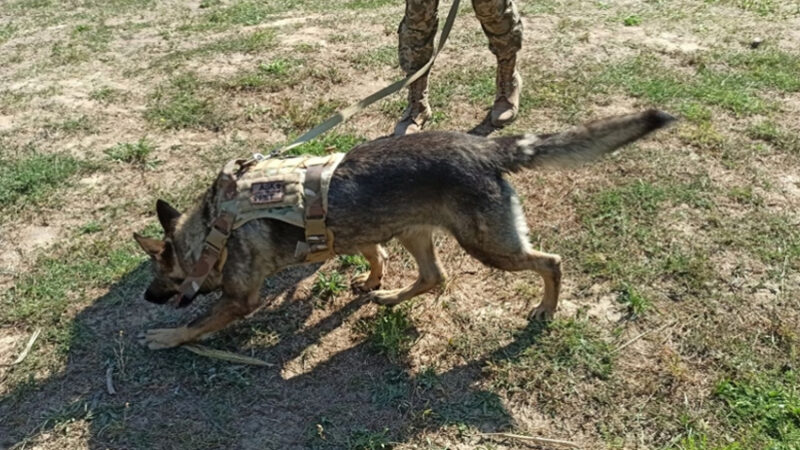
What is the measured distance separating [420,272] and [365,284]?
1.40ft

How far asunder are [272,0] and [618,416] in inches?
314

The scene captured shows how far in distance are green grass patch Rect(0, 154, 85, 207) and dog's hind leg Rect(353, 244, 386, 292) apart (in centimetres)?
286

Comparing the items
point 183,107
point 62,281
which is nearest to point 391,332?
point 62,281

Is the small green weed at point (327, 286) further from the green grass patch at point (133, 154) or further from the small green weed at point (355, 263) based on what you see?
the green grass patch at point (133, 154)

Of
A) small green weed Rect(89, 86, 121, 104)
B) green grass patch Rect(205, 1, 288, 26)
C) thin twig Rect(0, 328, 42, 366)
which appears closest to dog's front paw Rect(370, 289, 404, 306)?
thin twig Rect(0, 328, 42, 366)

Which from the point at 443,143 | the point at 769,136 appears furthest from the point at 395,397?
the point at 769,136

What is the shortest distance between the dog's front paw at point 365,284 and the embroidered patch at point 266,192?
1.07 metres

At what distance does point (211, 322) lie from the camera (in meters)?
3.76

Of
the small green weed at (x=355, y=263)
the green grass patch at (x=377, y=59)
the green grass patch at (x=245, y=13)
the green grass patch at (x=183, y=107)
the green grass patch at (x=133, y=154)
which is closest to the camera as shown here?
the small green weed at (x=355, y=263)

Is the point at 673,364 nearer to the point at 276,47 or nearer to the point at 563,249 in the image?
the point at 563,249

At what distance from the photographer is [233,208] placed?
3.52 metres

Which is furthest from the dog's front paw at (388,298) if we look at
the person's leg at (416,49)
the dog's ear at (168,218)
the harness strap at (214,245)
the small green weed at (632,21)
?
the small green weed at (632,21)

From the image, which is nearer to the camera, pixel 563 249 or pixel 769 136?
pixel 563 249

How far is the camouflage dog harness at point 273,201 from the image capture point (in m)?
3.47
